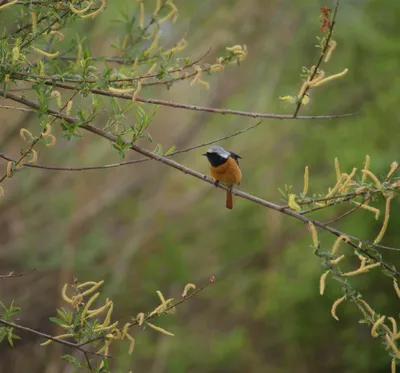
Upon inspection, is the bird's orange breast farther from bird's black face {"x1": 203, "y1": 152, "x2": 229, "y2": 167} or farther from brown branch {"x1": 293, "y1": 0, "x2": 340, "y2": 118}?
brown branch {"x1": 293, "y1": 0, "x2": 340, "y2": 118}

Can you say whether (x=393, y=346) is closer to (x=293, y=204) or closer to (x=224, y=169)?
(x=293, y=204)

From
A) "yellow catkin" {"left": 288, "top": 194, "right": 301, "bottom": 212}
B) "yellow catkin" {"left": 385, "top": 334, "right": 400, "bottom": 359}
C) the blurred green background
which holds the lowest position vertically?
the blurred green background

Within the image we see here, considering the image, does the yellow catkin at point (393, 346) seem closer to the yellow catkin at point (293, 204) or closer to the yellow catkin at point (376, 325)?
the yellow catkin at point (376, 325)

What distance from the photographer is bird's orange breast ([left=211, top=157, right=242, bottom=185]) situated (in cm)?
334

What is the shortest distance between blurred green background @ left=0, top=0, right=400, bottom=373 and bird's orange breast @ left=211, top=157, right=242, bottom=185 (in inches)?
64.5

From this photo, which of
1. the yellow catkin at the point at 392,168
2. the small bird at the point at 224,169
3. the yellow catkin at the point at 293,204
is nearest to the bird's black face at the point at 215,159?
the small bird at the point at 224,169

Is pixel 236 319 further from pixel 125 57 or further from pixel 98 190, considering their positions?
pixel 125 57

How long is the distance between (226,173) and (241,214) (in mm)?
3012

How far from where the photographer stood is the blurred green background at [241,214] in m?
5.24

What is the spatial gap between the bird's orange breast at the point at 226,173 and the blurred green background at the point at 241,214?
5.37ft

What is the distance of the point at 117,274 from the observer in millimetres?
5703

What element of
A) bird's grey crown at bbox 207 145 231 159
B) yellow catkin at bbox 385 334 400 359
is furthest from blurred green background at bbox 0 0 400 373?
yellow catkin at bbox 385 334 400 359

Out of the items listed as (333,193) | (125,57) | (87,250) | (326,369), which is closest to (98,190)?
(87,250)

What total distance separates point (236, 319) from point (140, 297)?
4.12 feet
